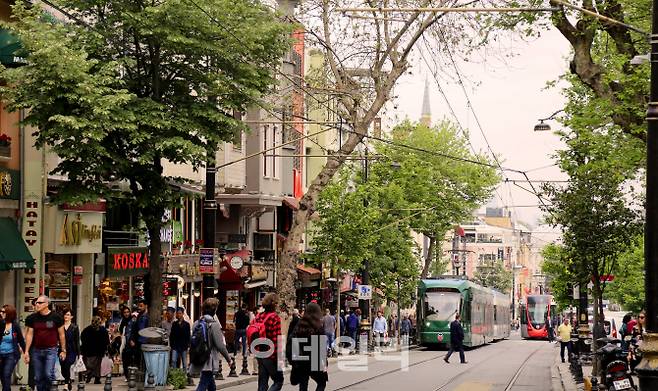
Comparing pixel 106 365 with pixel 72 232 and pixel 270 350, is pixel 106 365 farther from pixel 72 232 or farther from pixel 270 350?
pixel 270 350

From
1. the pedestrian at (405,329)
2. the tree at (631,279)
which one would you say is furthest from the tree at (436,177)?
the tree at (631,279)

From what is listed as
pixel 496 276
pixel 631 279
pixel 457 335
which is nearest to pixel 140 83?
pixel 457 335

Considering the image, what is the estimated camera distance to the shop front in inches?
1132

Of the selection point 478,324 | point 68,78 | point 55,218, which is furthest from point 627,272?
point 68,78

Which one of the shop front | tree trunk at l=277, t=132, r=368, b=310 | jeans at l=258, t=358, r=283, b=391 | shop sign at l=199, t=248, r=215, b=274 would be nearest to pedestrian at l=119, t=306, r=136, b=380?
the shop front

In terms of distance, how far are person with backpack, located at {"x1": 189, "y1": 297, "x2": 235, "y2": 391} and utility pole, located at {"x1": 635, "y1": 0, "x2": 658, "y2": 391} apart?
7789 mm

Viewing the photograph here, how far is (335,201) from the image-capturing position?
51.0 m

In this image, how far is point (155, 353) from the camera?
22.2 metres

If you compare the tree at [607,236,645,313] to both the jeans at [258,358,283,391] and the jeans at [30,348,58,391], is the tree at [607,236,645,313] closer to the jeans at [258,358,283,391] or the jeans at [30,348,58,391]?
the jeans at [258,358,283,391]

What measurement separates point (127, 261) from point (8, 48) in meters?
10.6

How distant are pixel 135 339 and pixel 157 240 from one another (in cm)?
227

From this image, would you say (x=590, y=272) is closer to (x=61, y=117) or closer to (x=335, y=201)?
(x=61, y=117)

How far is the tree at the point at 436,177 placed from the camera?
2756 inches

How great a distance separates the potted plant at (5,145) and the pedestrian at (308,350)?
1102cm
